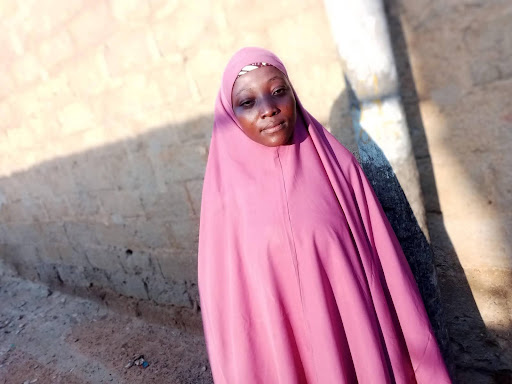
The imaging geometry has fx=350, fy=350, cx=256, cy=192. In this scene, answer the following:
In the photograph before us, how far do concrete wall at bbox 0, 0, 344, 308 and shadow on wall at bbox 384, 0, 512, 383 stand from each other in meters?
0.48

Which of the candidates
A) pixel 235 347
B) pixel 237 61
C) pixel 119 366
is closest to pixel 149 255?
pixel 119 366

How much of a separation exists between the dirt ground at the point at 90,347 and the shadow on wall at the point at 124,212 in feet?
0.83

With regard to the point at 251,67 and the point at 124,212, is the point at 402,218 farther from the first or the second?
the point at 124,212

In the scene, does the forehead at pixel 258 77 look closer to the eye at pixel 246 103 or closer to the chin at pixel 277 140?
the eye at pixel 246 103

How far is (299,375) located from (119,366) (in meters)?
1.99

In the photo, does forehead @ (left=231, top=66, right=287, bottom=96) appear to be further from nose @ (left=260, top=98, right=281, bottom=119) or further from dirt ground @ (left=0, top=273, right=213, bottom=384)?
dirt ground @ (left=0, top=273, right=213, bottom=384)

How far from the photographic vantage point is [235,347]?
135 centimetres

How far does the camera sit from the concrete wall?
184cm

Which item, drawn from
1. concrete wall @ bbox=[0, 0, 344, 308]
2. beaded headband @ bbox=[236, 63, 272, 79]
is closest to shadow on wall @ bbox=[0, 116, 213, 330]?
concrete wall @ bbox=[0, 0, 344, 308]

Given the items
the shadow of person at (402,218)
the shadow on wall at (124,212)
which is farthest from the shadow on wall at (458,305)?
the shadow on wall at (124,212)

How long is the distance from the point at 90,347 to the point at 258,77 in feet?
9.73

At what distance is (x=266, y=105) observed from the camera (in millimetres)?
1194

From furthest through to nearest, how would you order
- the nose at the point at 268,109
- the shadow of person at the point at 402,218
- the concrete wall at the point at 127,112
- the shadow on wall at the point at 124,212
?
the shadow on wall at the point at 124,212 < the concrete wall at the point at 127,112 < the shadow of person at the point at 402,218 < the nose at the point at 268,109

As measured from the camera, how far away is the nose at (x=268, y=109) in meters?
1.19
